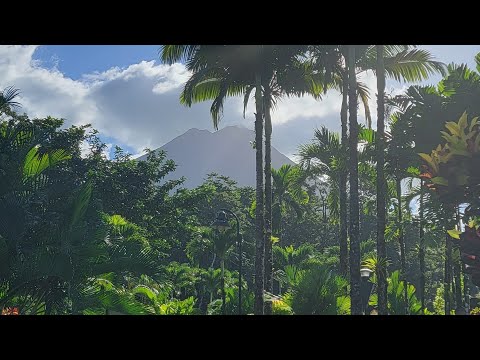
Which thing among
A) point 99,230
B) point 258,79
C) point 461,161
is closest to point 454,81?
point 258,79

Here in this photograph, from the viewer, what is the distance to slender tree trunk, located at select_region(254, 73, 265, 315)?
14523 millimetres

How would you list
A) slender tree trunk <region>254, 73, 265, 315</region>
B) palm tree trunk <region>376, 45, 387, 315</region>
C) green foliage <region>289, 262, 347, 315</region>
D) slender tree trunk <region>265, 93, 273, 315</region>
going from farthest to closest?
slender tree trunk <region>265, 93, 273, 315</region> < slender tree trunk <region>254, 73, 265, 315</region> < palm tree trunk <region>376, 45, 387, 315</region> < green foliage <region>289, 262, 347, 315</region>

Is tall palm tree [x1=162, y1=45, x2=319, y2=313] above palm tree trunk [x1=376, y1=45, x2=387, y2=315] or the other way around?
above

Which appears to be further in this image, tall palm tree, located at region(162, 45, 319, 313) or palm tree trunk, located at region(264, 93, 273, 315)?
palm tree trunk, located at region(264, 93, 273, 315)

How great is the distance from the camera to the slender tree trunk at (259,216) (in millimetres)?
14523

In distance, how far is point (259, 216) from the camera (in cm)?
1534

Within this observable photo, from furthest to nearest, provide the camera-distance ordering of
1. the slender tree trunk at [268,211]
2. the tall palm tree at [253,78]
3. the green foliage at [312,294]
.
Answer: the slender tree trunk at [268,211] → the tall palm tree at [253,78] → the green foliage at [312,294]

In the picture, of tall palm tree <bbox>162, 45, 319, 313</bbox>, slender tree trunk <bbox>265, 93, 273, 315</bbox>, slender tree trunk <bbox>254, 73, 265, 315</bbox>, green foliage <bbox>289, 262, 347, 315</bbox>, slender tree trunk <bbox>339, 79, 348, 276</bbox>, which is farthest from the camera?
slender tree trunk <bbox>339, 79, 348, 276</bbox>

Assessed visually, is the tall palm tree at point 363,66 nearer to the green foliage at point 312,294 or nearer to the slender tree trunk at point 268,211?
the slender tree trunk at point 268,211

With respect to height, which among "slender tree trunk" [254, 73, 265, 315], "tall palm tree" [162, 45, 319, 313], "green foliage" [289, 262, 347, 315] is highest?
"tall palm tree" [162, 45, 319, 313]

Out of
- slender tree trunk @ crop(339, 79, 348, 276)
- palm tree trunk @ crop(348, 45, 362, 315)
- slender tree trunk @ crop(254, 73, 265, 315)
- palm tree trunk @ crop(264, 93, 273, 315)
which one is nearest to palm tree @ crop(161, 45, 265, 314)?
slender tree trunk @ crop(254, 73, 265, 315)

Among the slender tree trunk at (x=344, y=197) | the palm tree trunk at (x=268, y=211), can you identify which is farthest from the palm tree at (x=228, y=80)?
the slender tree trunk at (x=344, y=197)

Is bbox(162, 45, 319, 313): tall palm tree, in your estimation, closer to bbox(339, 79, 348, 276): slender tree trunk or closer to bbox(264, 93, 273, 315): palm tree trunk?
bbox(264, 93, 273, 315): palm tree trunk
